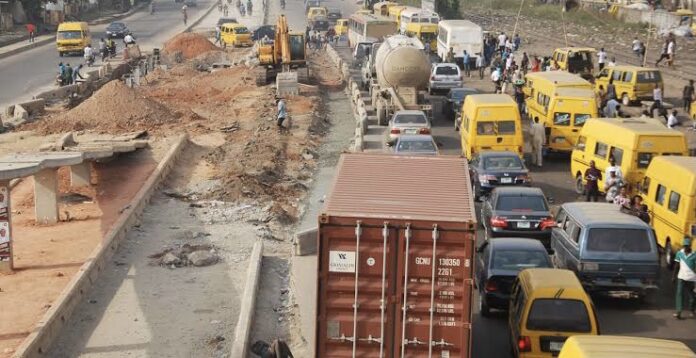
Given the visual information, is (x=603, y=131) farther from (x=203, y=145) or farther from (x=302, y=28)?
(x=302, y=28)

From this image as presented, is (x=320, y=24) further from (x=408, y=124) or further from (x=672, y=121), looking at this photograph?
(x=672, y=121)

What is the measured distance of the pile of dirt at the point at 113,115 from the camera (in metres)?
38.3

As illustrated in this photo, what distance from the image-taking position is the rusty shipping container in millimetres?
12305

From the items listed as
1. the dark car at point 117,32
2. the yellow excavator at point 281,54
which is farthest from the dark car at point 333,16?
the yellow excavator at point 281,54

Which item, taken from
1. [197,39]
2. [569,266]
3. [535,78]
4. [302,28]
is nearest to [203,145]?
[535,78]

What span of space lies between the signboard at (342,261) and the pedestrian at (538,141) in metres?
18.6

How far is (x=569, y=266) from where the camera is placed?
18.1 meters

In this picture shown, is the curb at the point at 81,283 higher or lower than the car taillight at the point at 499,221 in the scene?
lower

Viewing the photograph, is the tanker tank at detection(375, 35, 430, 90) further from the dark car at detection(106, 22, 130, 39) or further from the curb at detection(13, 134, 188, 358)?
the dark car at detection(106, 22, 130, 39)

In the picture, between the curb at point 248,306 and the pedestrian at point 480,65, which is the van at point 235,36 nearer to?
the pedestrian at point 480,65

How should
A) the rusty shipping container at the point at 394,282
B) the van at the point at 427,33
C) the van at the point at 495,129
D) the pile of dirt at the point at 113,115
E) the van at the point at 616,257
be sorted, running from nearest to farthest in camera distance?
the rusty shipping container at the point at 394,282 → the van at the point at 616,257 → the van at the point at 495,129 → the pile of dirt at the point at 113,115 → the van at the point at 427,33

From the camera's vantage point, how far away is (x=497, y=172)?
25188mm

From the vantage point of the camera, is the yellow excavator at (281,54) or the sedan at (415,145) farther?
the yellow excavator at (281,54)

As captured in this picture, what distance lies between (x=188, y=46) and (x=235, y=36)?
6599mm
